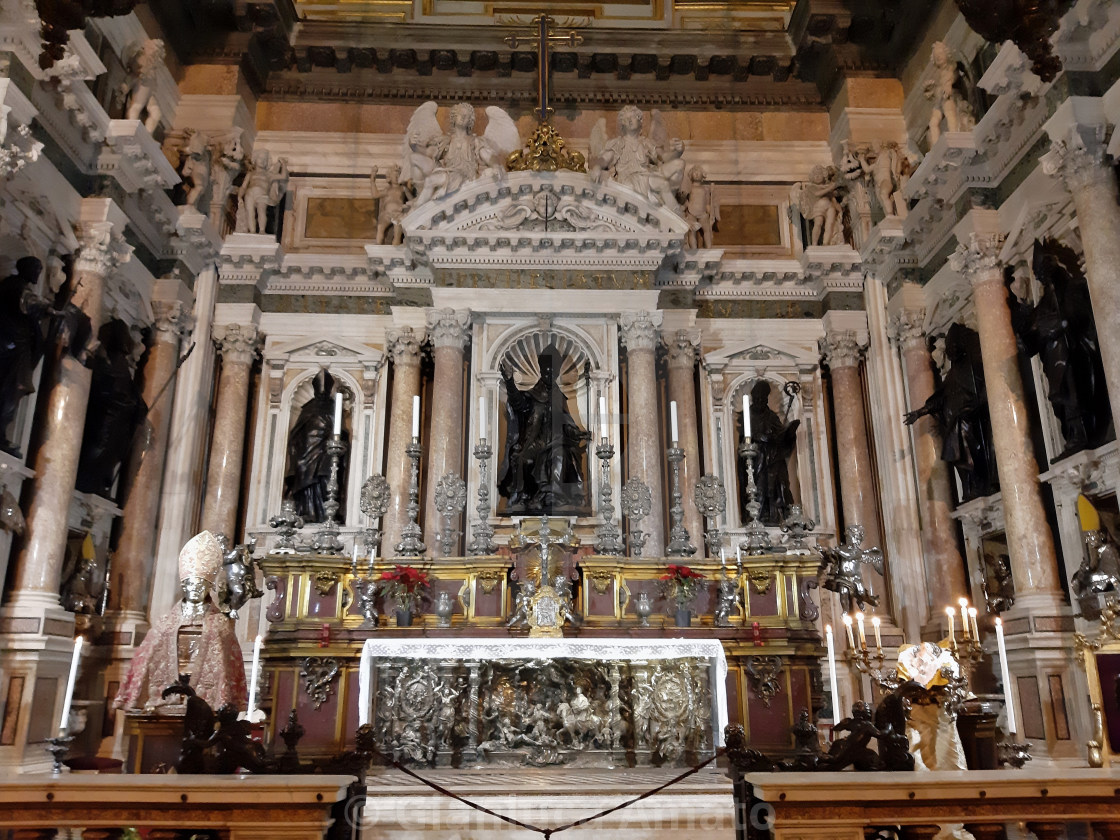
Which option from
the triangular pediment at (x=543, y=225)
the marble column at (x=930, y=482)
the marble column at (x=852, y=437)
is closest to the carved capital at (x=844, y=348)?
the marble column at (x=852, y=437)

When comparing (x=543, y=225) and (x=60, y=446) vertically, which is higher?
(x=543, y=225)

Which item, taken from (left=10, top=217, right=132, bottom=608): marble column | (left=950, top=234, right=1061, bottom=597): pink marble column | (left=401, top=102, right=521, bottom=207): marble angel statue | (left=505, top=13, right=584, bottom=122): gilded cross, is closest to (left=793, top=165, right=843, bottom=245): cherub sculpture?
(left=950, top=234, right=1061, bottom=597): pink marble column

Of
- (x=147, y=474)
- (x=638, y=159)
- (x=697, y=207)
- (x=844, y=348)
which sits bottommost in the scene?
(x=147, y=474)

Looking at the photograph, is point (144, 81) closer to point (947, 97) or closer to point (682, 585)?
point (682, 585)

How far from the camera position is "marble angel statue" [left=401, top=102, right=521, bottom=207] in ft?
47.4

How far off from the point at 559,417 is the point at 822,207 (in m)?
6.19

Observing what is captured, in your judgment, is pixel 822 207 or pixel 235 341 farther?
pixel 822 207

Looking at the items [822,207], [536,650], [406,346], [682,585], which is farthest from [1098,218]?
[406,346]

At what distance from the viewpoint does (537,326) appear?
14328 millimetres

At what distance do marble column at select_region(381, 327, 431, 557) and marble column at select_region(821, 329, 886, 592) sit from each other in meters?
6.76

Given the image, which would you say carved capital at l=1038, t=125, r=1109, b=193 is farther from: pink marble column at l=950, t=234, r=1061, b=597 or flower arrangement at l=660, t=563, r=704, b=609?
flower arrangement at l=660, t=563, r=704, b=609

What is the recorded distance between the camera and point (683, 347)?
48.9 feet

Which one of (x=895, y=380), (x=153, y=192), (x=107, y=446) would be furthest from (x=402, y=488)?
(x=895, y=380)

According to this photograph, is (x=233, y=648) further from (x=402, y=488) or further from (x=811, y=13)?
(x=811, y=13)
